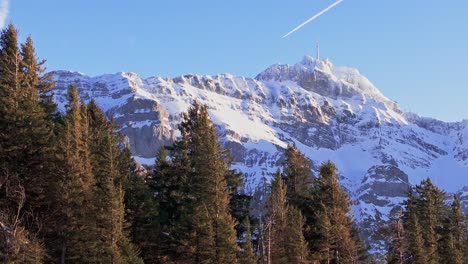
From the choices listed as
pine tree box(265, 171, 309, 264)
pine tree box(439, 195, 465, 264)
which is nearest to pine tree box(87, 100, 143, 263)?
pine tree box(265, 171, 309, 264)

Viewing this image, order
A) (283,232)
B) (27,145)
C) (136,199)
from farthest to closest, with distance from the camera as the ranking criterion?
(283,232) < (136,199) < (27,145)

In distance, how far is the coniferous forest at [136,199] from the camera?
34.8 meters

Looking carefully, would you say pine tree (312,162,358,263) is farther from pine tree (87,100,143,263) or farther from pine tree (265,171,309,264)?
pine tree (87,100,143,263)

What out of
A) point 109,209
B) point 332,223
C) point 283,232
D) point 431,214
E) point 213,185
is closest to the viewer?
point 109,209

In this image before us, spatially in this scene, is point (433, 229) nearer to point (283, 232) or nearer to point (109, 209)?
point (283, 232)

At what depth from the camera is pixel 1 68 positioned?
39562 mm

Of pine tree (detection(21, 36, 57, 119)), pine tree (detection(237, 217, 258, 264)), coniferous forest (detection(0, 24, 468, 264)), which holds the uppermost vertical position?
pine tree (detection(21, 36, 57, 119))

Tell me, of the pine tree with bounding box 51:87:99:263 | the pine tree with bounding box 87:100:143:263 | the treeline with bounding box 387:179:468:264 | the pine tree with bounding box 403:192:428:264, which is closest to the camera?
the pine tree with bounding box 87:100:143:263

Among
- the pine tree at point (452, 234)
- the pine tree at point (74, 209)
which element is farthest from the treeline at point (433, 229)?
the pine tree at point (74, 209)

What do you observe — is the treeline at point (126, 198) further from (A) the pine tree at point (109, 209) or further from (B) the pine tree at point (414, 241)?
(B) the pine tree at point (414, 241)

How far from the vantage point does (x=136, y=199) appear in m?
41.4

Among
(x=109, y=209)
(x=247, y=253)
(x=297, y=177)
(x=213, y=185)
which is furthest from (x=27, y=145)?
(x=297, y=177)

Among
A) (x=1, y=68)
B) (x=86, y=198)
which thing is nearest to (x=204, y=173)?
(x=86, y=198)

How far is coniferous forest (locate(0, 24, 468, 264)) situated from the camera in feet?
114
